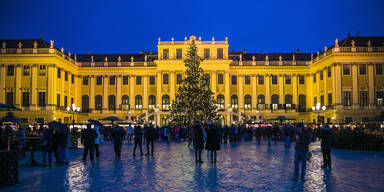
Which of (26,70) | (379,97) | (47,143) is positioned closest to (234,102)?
(379,97)

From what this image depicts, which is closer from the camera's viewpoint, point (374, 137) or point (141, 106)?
point (374, 137)

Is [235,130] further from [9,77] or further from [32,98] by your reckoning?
[9,77]

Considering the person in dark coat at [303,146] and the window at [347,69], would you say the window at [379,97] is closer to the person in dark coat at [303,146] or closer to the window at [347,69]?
the window at [347,69]

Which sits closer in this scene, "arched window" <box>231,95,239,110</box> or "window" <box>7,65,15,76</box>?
"window" <box>7,65,15,76</box>

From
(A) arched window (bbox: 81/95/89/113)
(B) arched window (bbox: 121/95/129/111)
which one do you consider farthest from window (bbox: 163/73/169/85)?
(A) arched window (bbox: 81/95/89/113)

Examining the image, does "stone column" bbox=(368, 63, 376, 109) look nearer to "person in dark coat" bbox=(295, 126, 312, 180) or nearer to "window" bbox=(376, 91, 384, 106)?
"window" bbox=(376, 91, 384, 106)

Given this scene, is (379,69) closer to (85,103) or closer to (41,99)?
(85,103)

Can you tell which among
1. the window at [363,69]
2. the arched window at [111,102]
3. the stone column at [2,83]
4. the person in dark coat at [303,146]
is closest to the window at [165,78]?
the arched window at [111,102]

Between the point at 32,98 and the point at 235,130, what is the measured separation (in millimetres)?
32756

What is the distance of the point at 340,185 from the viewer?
9883 millimetres

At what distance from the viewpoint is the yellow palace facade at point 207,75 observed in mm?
51812

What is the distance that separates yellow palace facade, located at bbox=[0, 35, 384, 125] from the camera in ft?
170

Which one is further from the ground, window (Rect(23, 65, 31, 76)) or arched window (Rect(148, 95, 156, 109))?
window (Rect(23, 65, 31, 76))

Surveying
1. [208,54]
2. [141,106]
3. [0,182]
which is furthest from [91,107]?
[0,182]
